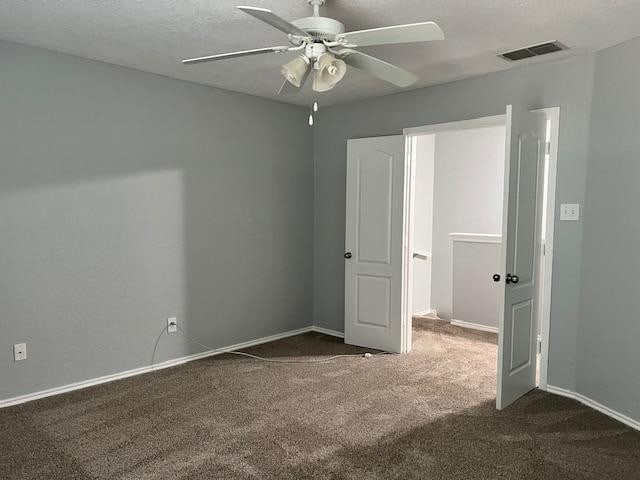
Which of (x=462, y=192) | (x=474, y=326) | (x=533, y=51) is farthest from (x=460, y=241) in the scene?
(x=533, y=51)

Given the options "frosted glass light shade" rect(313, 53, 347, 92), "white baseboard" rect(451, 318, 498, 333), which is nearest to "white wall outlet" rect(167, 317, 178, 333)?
"frosted glass light shade" rect(313, 53, 347, 92)

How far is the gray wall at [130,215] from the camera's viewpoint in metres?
3.23

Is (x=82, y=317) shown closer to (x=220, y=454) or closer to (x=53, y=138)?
(x=53, y=138)

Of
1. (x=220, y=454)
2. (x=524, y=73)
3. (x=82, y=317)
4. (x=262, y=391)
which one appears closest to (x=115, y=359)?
(x=82, y=317)

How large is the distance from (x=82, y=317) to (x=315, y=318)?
8.03ft

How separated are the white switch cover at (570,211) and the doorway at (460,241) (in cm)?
8

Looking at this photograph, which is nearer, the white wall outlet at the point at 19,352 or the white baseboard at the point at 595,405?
the white baseboard at the point at 595,405

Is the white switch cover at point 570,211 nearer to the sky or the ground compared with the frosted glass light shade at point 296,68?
nearer to the ground

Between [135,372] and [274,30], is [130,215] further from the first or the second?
[274,30]

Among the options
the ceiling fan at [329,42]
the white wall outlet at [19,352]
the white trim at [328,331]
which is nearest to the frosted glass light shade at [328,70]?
the ceiling fan at [329,42]

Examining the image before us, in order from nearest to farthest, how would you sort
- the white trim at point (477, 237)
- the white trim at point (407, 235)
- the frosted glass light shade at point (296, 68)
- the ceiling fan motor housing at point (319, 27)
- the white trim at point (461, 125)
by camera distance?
1. the ceiling fan motor housing at point (319, 27)
2. the frosted glass light shade at point (296, 68)
3. the white trim at point (461, 125)
4. the white trim at point (407, 235)
5. the white trim at point (477, 237)

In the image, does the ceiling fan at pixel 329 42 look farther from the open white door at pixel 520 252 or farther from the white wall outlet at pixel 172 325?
the white wall outlet at pixel 172 325

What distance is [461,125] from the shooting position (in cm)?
400

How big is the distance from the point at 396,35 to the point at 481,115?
2.03m
